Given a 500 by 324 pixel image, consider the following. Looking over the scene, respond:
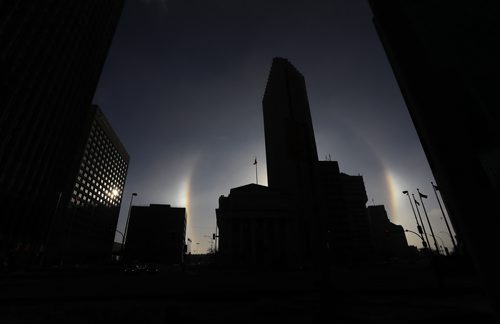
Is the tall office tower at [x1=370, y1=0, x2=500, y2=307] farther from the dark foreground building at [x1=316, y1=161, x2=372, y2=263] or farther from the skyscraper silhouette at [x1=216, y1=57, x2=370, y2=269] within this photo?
the dark foreground building at [x1=316, y1=161, x2=372, y2=263]

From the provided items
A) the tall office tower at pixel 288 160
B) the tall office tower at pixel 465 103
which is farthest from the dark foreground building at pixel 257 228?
the tall office tower at pixel 465 103

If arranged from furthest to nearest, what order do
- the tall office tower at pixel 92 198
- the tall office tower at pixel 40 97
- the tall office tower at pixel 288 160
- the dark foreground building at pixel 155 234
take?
the dark foreground building at pixel 155 234, the tall office tower at pixel 92 198, the tall office tower at pixel 288 160, the tall office tower at pixel 40 97

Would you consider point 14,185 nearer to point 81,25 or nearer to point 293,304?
point 81,25

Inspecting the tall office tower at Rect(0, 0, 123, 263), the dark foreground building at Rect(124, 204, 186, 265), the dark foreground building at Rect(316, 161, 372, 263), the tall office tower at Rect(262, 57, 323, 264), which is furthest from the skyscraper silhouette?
the dark foreground building at Rect(124, 204, 186, 265)

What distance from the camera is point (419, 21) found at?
2498mm

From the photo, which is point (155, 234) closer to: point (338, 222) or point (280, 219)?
point (280, 219)

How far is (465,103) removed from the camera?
2314 millimetres

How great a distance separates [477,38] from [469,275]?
34682mm

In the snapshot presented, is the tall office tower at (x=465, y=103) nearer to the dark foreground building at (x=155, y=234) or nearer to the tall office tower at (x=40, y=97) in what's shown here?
the tall office tower at (x=40, y=97)

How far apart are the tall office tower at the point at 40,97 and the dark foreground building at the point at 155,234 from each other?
75783 mm

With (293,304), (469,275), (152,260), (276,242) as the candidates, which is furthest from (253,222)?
(152,260)

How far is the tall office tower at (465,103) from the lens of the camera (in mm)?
1795

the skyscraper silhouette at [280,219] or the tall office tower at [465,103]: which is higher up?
the skyscraper silhouette at [280,219]

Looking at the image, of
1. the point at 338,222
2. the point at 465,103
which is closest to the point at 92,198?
the point at 338,222
